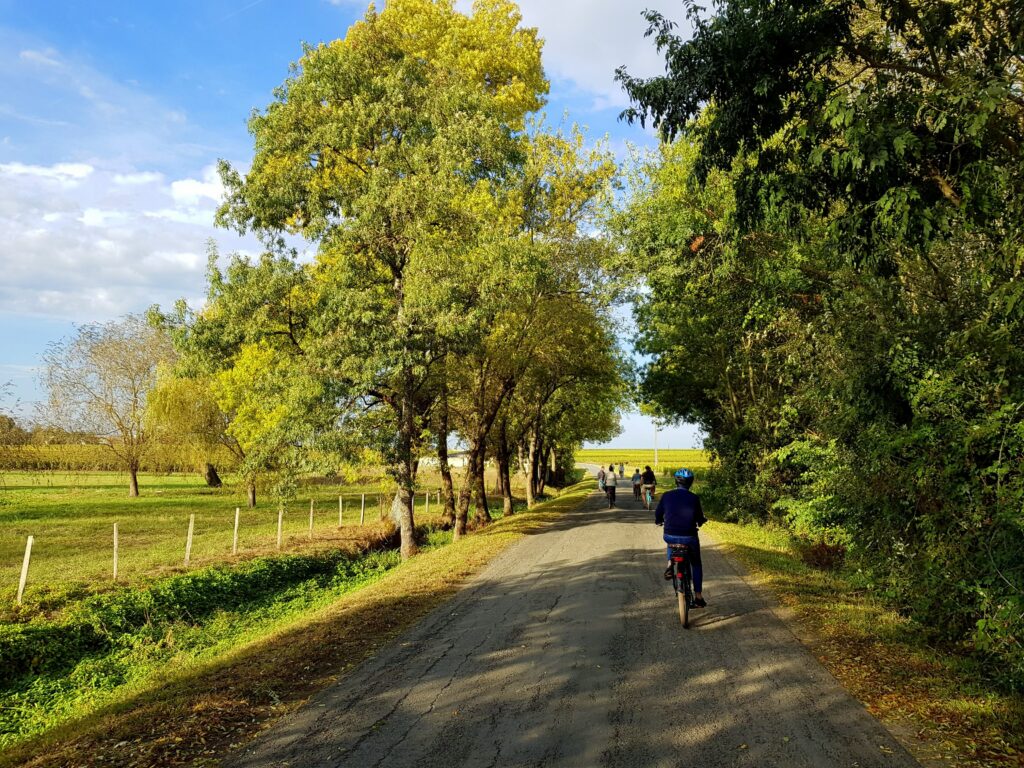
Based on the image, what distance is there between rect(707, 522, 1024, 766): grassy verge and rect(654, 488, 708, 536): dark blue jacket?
5.97 feet

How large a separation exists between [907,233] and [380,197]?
40.9 feet

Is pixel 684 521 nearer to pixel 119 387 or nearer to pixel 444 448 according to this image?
pixel 444 448

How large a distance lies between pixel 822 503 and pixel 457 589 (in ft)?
24.5

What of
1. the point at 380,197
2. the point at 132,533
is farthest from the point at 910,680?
the point at 132,533

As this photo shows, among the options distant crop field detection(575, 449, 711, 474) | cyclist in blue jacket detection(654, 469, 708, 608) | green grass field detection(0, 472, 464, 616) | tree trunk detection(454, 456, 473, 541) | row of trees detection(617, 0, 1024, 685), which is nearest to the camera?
row of trees detection(617, 0, 1024, 685)

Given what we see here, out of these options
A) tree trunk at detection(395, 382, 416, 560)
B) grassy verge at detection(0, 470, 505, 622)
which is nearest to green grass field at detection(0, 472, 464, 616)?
grassy verge at detection(0, 470, 505, 622)

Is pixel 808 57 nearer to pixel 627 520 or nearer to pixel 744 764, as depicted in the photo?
pixel 744 764

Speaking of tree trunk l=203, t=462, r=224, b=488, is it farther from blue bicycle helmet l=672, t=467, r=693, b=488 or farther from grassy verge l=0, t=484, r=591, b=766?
blue bicycle helmet l=672, t=467, r=693, b=488

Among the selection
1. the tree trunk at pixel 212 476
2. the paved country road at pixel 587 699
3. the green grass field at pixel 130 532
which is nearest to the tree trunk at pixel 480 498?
the green grass field at pixel 130 532

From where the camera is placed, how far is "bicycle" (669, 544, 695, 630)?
27.8 feet

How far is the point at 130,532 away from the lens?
84.6 ft

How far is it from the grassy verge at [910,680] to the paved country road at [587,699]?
10.7 inches

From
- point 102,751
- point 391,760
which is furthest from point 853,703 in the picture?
point 102,751

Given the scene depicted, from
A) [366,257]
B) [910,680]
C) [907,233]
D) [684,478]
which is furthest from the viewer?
[366,257]
